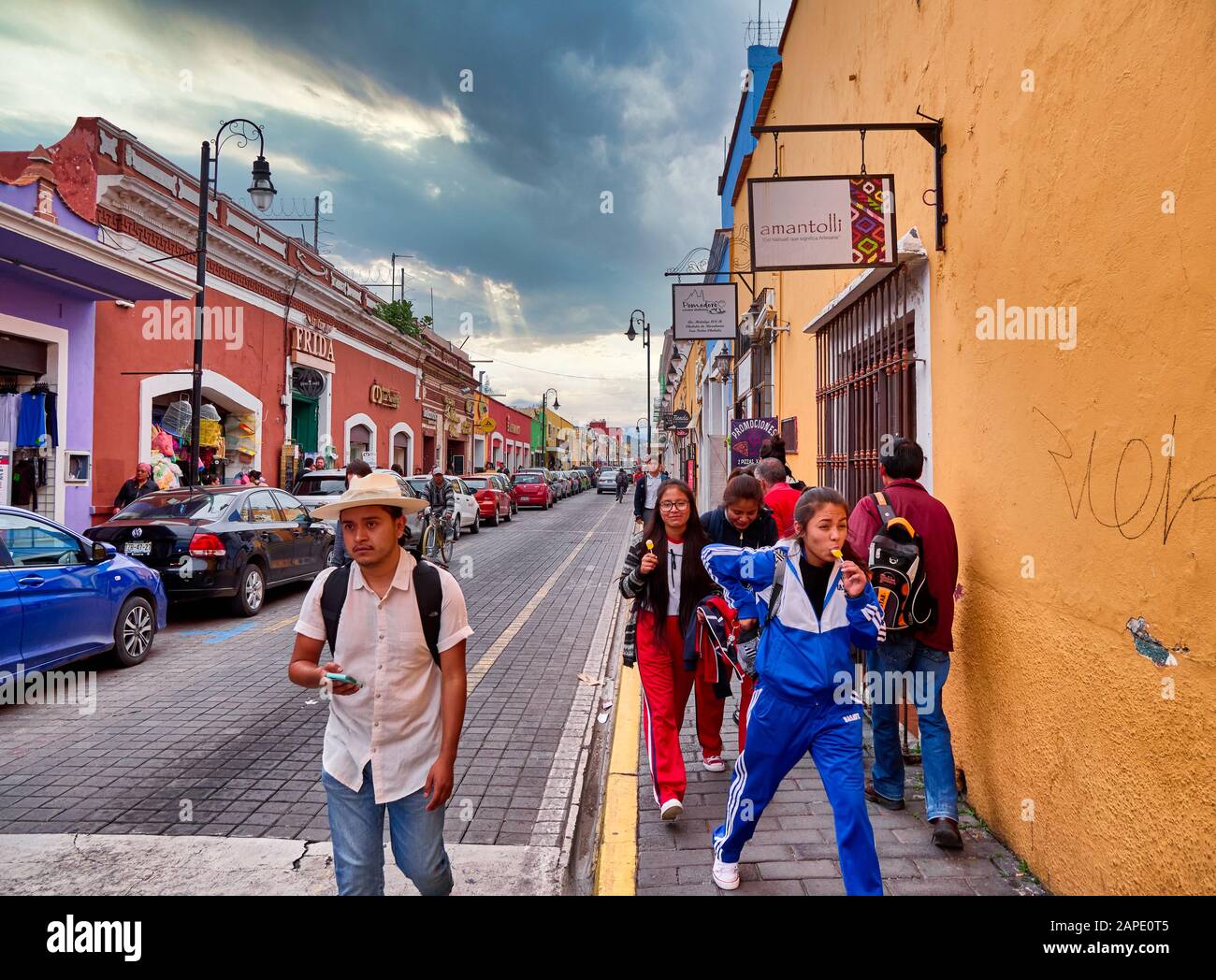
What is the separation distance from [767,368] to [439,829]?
10697mm

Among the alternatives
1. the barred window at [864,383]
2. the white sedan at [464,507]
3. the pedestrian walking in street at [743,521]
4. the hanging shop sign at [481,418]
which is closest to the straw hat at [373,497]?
the pedestrian walking in street at [743,521]

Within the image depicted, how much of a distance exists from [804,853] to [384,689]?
224 cm

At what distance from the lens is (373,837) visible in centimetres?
253

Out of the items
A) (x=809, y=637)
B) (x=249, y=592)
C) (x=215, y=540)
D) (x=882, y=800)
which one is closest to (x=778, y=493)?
(x=882, y=800)

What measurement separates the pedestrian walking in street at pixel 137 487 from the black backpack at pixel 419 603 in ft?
41.9

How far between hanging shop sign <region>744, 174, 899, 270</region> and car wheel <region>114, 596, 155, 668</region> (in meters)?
6.39

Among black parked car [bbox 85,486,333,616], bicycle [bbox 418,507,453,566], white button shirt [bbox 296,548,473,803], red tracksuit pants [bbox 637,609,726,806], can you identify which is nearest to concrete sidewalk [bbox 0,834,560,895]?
red tracksuit pants [bbox 637,609,726,806]

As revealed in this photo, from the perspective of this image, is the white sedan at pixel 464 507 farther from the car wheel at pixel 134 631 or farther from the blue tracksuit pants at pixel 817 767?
the blue tracksuit pants at pixel 817 767

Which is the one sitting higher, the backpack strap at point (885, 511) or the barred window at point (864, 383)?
the barred window at point (864, 383)

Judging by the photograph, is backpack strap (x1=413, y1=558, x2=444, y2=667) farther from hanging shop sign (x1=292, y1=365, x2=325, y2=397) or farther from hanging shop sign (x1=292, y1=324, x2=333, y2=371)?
hanging shop sign (x1=292, y1=365, x2=325, y2=397)

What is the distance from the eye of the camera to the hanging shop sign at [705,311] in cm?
1323

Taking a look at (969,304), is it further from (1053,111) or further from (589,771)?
(589,771)

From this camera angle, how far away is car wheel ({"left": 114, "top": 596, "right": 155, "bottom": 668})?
6.84 m

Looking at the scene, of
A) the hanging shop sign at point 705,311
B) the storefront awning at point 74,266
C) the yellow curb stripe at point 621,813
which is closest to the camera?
the yellow curb stripe at point 621,813
